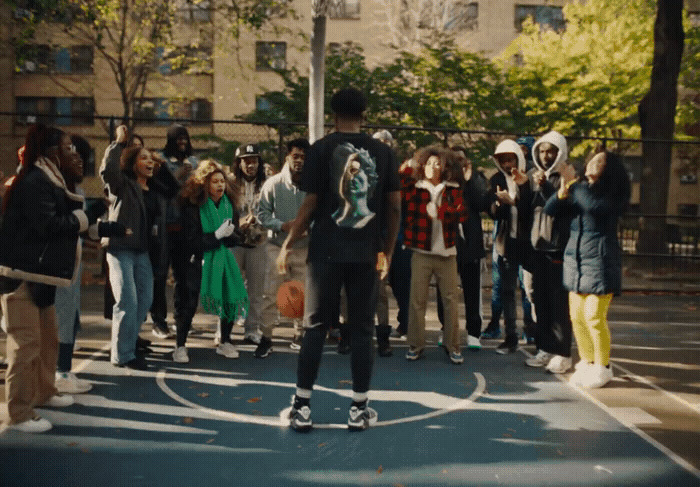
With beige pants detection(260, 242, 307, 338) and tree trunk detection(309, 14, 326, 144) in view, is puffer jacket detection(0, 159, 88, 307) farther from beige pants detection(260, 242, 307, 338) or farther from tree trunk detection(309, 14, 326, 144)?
tree trunk detection(309, 14, 326, 144)

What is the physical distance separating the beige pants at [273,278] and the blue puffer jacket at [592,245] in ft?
9.08

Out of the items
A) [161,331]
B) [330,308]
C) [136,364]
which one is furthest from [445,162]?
[161,331]

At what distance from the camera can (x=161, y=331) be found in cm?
880

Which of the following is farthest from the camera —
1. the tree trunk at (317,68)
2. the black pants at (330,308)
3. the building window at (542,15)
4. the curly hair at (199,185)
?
the building window at (542,15)

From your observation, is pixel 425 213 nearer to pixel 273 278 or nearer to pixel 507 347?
pixel 273 278

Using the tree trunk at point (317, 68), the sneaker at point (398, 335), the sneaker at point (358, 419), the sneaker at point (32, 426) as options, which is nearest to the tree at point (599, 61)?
the tree trunk at point (317, 68)

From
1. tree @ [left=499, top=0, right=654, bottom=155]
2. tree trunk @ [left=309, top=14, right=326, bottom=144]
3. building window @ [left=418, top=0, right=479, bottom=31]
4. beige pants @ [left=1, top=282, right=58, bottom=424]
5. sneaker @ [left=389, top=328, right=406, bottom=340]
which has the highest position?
building window @ [left=418, top=0, right=479, bottom=31]

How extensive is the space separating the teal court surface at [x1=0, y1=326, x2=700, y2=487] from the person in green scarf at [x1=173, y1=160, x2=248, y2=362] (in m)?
0.57

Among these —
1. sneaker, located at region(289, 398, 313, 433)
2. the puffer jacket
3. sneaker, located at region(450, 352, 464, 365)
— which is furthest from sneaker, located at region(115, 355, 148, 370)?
sneaker, located at region(450, 352, 464, 365)

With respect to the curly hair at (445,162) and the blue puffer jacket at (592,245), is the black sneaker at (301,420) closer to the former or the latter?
the blue puffer jacket at (592,245)

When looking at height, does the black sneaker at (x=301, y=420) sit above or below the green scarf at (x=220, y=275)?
below

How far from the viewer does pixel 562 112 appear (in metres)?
21.2

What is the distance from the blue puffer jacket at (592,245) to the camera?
677 centimetres

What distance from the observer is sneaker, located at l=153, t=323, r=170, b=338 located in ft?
28.8
